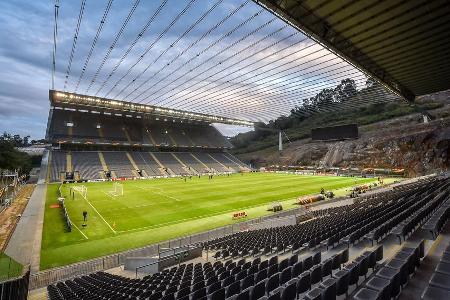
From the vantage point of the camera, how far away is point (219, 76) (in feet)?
137

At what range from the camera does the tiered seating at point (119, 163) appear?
Answer: 212 ft

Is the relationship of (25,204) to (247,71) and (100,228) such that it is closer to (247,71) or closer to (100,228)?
(100,228)

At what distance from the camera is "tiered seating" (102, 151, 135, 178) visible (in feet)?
212

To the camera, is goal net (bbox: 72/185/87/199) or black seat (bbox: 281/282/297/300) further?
goal net (bbox: 72/185/87/199)

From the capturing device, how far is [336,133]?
84.2 metres

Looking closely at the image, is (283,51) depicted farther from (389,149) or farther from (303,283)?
(389,149)

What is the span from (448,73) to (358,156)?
166 ft

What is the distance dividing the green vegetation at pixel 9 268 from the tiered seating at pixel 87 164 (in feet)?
146

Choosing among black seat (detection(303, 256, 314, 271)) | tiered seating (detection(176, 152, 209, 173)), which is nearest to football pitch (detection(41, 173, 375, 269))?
black seat (detection(303, 256, 314, 271))

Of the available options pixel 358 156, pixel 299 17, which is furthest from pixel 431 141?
pixel 299 17

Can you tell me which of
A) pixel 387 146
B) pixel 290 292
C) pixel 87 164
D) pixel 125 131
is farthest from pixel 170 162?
pixel 290 292

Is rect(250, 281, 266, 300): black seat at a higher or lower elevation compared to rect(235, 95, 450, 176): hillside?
lower

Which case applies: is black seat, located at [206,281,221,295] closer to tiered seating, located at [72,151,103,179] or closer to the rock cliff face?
tiered seating, located at [72,151,103,179]

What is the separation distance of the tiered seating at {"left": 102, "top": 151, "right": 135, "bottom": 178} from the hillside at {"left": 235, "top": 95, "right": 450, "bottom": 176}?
4730 centimetres
